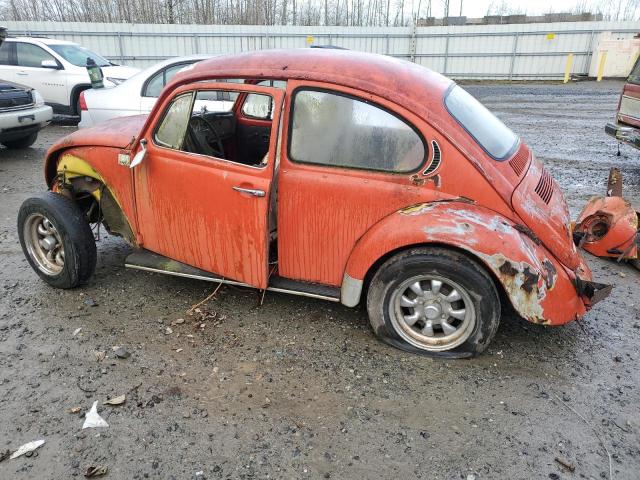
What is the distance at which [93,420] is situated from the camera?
2.66 metres

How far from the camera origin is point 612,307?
3.77 m

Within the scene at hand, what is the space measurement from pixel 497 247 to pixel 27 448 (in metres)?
2.76

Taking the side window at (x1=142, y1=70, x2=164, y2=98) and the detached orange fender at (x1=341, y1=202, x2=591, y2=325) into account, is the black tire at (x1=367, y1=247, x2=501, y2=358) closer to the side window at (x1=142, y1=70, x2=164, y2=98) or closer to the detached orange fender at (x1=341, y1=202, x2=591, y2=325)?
the detached orange fender at (x1=341, y1=202, x2=591, y2=325)

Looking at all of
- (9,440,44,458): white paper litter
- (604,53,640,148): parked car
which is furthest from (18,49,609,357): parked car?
(604,53,640,148): parked car

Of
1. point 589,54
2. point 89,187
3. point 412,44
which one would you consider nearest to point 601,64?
point 589,54

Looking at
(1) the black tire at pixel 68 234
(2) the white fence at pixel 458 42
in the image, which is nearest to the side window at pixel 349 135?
(1) the black tire at pixel 68 234

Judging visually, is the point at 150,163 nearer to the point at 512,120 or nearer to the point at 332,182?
the point at 332,182

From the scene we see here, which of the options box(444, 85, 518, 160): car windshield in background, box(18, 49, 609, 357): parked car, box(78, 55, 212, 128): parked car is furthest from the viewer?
box(78, 55, 212, 128): parked car

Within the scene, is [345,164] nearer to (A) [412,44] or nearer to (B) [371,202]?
(B) [371,202]

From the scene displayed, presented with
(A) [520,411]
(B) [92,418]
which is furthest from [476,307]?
(B) [92,418]

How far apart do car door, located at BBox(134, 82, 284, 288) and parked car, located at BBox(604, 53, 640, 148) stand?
6.40 metres

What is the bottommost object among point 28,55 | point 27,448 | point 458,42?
point 27,448

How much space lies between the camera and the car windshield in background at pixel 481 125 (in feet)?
10.4

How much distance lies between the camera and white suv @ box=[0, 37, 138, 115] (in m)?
10.5
